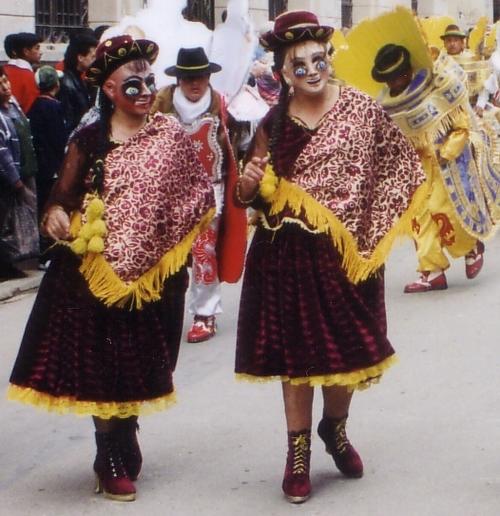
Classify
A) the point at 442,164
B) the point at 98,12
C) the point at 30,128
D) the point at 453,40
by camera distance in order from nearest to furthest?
the point at 442,164
the point at 30,128
the point at 453,40
the point at 98,12

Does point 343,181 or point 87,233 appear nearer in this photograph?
point 87,233

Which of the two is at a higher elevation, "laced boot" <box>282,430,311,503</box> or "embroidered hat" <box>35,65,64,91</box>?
"embroidered hat" <box>35,65,64,91</box>

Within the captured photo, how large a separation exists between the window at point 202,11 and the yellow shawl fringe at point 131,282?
14032 mm

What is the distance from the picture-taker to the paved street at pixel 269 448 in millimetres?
5035

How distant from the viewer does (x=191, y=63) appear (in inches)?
307

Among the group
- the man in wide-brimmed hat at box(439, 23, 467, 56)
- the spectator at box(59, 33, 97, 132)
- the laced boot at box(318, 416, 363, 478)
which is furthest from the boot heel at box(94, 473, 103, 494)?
the man in wide-brimmed hat at box(439, 23, 467, 56)

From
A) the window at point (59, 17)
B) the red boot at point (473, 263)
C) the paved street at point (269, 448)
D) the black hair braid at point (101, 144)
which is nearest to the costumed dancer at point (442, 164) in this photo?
the red boot at point (473, 263)

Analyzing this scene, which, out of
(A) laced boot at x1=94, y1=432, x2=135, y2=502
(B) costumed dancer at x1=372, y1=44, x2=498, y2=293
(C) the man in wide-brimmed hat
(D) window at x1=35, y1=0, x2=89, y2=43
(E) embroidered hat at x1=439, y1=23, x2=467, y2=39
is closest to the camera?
(A) laced boot at x1=94, y1=432, x2=135, y2=502

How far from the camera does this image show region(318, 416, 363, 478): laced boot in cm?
525

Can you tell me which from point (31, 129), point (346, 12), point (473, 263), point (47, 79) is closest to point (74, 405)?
point (473, 263)

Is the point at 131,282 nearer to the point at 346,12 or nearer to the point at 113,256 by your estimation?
the point at 113,256

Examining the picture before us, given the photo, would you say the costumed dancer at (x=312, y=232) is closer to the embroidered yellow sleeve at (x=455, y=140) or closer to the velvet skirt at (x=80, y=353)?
the velvet skirt at (x=80, y=353)

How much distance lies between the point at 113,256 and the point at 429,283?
4.89 m

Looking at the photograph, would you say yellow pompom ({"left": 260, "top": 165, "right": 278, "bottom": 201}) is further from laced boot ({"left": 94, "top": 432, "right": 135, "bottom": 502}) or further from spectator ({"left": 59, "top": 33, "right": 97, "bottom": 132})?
spectator ({"left": 59, "top": 33, "right": 97, "bottom": 132})
